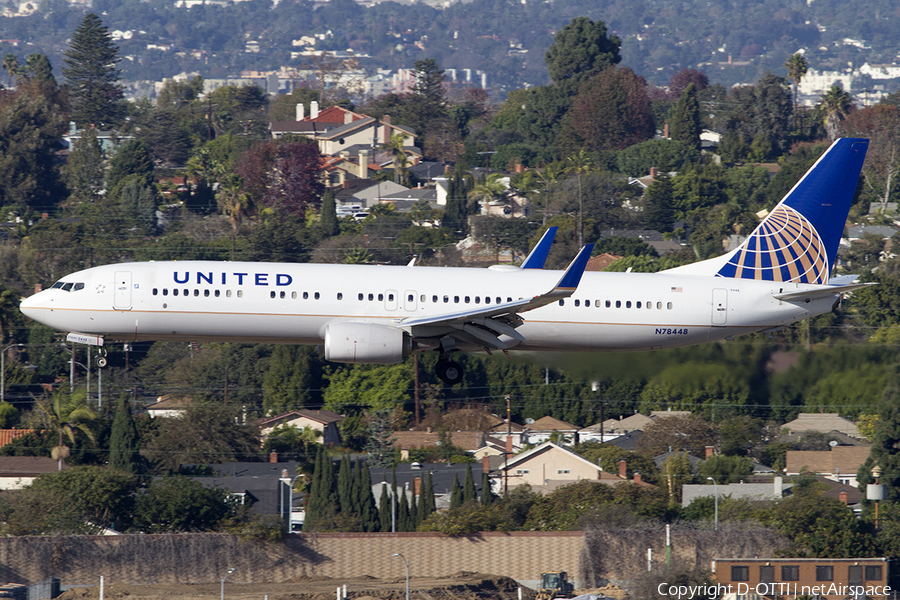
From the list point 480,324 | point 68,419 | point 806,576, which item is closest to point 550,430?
point 68,419

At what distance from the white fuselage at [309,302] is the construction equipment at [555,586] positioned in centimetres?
2196

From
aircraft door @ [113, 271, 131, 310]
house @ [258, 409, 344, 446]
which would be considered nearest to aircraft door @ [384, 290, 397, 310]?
aircraft door @ [113, 271, 131, 310]

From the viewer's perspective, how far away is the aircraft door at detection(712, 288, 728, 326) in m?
42.3

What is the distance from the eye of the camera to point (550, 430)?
3932 inches

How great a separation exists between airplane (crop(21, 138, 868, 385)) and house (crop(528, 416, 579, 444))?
176ft

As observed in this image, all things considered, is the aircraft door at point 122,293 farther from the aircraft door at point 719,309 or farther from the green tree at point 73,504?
the green tree at point 73,504

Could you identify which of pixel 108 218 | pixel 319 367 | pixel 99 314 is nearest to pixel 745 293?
pixel 99 314

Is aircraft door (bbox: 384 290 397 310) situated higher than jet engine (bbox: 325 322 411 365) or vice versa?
aircraft door (bbox: 384 290 397 310)

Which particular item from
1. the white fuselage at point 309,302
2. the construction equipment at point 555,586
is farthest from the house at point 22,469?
the white fuselage at point 309,302

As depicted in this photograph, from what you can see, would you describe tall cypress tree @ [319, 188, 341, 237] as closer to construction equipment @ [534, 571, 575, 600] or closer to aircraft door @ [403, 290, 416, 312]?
A: construction equipment @ [534, 571, 575, 600]

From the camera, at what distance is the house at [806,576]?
5928 centimetres

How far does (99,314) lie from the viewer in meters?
40.0

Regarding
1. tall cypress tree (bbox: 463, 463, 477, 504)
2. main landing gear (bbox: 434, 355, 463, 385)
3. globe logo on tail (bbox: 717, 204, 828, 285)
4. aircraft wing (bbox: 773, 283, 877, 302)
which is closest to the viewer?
main landing gear (bbox: 434, 355, 463, 385)

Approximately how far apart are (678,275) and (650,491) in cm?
3220
